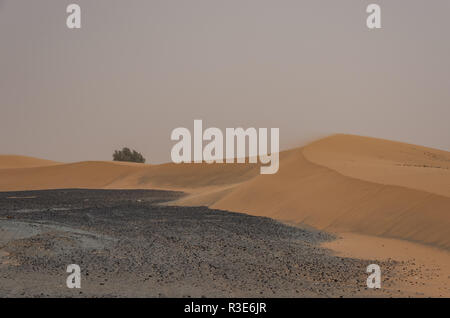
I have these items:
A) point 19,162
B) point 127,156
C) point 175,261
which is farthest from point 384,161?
point 19,162

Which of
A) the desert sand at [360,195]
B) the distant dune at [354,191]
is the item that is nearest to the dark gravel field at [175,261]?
the desert sand at [360,195]

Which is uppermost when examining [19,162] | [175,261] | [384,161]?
[384,161]

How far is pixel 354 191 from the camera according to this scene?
48.8 ft

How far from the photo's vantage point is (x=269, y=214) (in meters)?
16.4

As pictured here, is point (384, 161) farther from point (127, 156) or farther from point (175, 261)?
point (127, 156)

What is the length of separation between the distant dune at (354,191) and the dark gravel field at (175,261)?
166cm

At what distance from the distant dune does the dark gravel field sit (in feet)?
5.43

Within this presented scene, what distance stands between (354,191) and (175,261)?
26.0 ft

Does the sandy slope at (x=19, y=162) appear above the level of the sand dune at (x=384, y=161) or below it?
below

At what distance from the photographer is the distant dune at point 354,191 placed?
12.0 metres

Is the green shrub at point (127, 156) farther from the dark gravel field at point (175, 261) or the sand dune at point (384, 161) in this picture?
the dark gravel field at point (175, 261)

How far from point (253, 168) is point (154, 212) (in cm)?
1753
